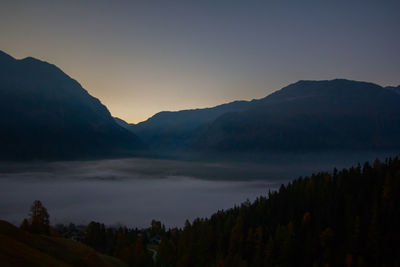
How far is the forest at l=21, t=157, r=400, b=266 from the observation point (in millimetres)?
93312

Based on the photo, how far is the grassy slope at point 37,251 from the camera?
133 ft

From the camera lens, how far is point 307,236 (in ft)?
344

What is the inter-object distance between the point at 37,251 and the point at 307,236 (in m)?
89.2

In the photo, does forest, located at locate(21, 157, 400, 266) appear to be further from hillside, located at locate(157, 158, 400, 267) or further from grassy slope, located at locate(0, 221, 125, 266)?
grassy slope, located at locate(0, 221, 125, 266)

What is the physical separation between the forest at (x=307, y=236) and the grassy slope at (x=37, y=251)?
565 inches

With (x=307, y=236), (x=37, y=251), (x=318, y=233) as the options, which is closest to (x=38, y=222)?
(x=37, y=251)

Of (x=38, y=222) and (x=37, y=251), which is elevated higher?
(x=37, y=251)

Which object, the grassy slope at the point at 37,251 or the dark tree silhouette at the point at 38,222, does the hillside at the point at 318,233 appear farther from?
the grassy slope at the point at 37,251

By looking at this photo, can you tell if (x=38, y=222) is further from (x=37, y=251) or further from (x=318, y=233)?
(x=318, y=233)

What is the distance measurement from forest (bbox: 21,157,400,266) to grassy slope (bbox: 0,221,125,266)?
1436 centimetres

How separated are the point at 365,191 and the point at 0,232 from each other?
127 m

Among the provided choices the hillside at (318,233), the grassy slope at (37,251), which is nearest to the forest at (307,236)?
the hillside at (318,233)

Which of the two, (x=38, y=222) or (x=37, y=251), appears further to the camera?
(x=38, y=222)

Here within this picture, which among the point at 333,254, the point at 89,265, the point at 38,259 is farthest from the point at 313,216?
the point at 38,259
